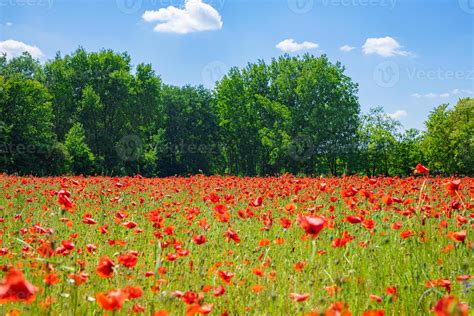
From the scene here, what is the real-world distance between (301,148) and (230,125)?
1016 centimetres

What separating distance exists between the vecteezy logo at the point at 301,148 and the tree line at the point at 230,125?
96mm

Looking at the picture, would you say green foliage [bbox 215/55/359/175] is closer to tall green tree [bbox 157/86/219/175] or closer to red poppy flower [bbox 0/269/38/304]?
tall green tree [bbox 157/86/219/175]

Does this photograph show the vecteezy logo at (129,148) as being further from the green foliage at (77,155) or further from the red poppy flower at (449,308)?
the red poppy flower at (449,308)

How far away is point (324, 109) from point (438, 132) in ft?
49.1

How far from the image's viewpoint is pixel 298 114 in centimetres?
4028

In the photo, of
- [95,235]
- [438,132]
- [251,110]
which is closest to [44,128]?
[251,110]

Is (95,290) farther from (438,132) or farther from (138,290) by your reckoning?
(438,132)

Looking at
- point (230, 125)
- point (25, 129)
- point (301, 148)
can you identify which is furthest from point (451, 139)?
point (25, 129)

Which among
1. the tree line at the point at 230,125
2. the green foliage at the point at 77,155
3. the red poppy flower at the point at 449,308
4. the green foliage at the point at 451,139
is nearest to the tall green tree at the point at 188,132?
the tree line at the point at 230,125

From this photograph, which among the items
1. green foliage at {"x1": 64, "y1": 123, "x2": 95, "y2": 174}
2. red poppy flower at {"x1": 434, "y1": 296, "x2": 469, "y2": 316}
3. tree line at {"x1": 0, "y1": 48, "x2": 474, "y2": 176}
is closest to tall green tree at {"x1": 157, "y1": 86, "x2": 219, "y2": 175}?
tree line at {"x1": 0, "y1": 48, "x2": 474, "y2": 176}

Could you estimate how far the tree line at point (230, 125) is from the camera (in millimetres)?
35906

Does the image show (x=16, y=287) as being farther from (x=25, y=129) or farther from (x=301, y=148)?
(x=301, y=148)

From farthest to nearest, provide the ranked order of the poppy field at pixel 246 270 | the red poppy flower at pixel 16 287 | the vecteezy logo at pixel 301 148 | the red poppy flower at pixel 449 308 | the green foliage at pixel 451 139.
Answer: the green foliage at pixel 451 139
the vecteezy logo at pixel 301 148
the poppy field at pixel 246 270
the red poppy flower at pixel 16 287
the red poppy flower at pixel 449 308

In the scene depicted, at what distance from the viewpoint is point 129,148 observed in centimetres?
4178
